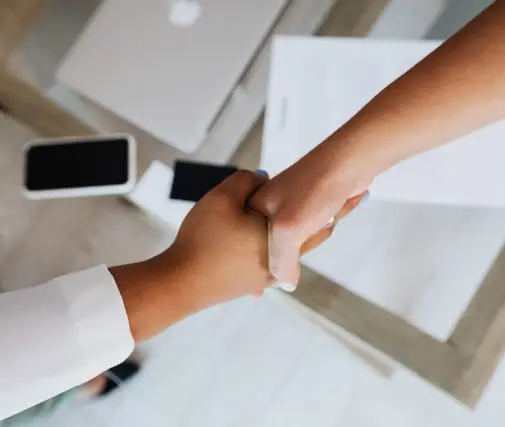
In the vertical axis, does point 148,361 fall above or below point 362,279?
below

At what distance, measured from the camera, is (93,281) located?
0.53 meters

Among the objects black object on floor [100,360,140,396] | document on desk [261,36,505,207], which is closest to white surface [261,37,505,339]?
document on desk [261,36,505,207]

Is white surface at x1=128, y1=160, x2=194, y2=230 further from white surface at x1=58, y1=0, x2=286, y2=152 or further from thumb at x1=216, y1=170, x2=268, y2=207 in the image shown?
thumb at x1=216, y1=170, x2=268, y2=207

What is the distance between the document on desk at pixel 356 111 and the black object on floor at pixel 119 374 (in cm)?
53

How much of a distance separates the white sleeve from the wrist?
1 cm

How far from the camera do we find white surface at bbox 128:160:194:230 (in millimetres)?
746

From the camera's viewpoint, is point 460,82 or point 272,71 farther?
point 272,71

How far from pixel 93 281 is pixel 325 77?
1.12 ft

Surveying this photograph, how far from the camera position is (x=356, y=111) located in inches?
Answer: 28.2

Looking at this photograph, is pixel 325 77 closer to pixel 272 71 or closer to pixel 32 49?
pixel 272 71

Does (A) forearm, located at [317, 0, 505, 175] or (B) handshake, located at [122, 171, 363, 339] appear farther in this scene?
(B) handshake, located at [122, 171, 363, 339]

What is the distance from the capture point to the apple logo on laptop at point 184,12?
78 centimetres

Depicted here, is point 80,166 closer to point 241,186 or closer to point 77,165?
point 77,165

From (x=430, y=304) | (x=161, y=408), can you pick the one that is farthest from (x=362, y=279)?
(x=161, y=408)
